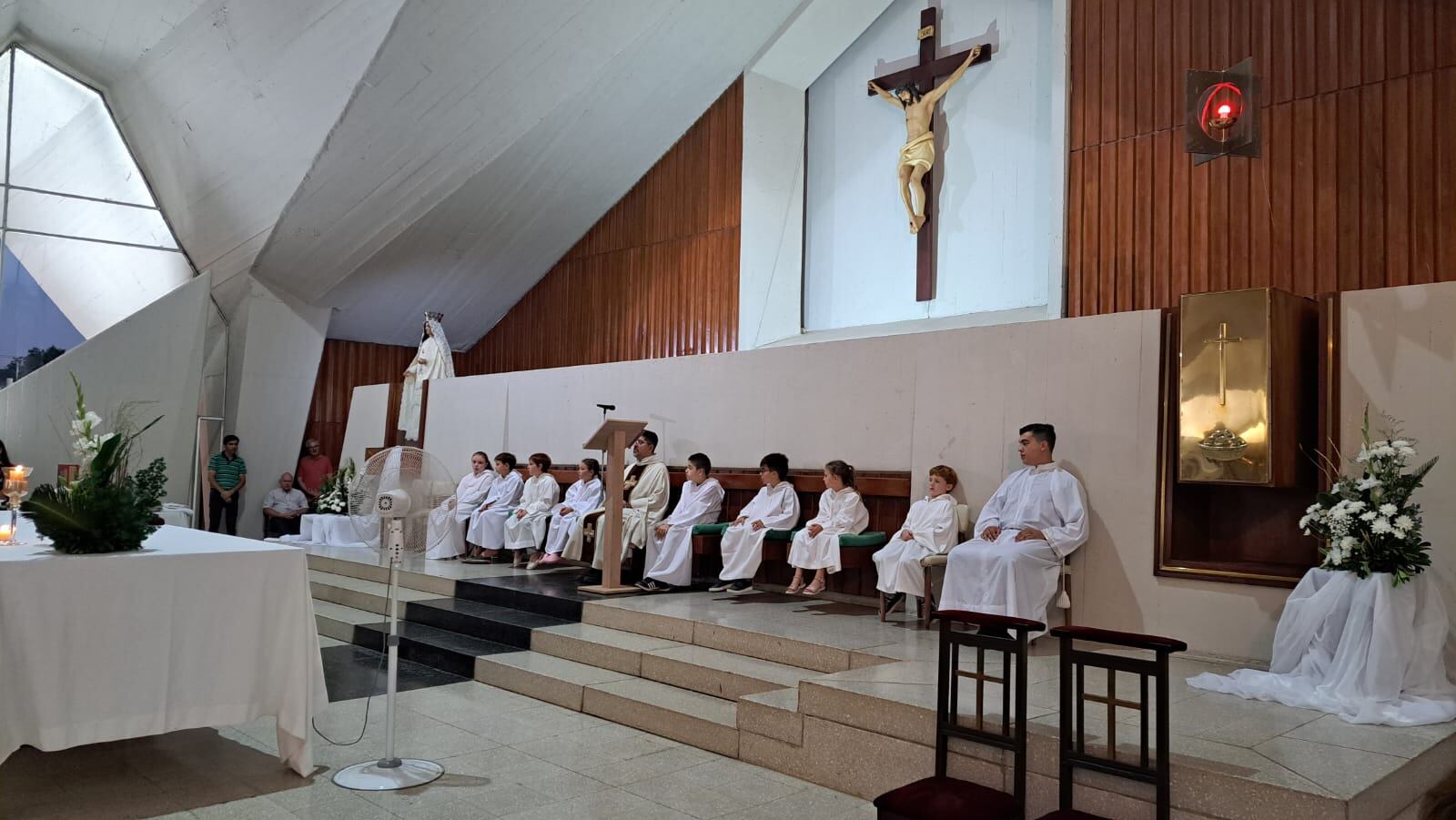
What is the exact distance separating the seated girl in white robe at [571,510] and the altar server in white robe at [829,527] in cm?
217

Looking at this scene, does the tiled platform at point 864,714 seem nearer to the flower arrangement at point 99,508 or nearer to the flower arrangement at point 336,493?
the flower arrangement at point 99,508

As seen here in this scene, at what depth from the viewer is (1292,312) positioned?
4895 millimetres

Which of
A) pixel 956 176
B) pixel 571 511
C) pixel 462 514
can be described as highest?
pixel 956 176

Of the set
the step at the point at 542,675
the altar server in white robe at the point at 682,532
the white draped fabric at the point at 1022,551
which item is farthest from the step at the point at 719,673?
the altar server in white robe at the point at 682,532

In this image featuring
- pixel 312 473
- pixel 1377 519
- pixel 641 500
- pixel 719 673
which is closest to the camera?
pixel 1377 519

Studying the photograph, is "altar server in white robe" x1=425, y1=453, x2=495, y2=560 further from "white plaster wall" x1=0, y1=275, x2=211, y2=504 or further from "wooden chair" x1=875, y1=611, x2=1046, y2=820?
"wooden chair" x1=875, y1=611, x2=1046, y2=820

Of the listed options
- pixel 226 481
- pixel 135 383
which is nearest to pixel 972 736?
pixel 135 383

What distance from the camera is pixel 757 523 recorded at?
6.76 meters

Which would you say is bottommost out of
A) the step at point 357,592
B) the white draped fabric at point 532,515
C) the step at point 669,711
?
the step at point 669,711

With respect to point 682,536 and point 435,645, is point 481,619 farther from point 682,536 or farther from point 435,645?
point 682,536

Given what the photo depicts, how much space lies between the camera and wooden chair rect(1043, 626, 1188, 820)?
284cm

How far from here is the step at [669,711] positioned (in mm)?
4328

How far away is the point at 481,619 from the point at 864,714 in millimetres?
3114

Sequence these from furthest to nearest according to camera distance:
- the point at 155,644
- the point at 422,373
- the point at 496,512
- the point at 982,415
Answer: the point at 422,373, the point at 496,512, the point at 982,415, the point at 155,644
